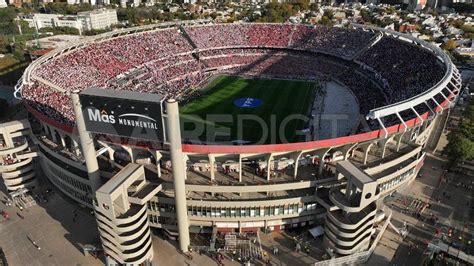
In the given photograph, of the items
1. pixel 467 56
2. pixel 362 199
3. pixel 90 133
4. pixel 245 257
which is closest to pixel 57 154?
pixel 90 133

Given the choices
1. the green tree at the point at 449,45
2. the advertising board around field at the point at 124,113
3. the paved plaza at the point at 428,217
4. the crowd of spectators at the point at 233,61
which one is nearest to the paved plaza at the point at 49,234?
the advertising board around field at the point at 124,113

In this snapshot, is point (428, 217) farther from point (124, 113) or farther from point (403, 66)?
point (403, 66)

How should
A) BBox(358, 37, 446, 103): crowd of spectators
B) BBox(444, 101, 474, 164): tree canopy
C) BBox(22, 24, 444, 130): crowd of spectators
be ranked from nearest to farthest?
BBox(444, 101, 474, 164): tree canopy → BBox(358, 37, 446, 103): crowd of spectators → BBox(22, 24, 444, 130): crowd of spectators

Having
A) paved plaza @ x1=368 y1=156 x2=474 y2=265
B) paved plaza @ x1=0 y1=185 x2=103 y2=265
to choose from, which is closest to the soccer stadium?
paved plaza @ x1=368 y1=156 x2=474 y2=265

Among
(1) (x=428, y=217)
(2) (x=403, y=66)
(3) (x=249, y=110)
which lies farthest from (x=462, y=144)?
(3) (x=249, y=110)

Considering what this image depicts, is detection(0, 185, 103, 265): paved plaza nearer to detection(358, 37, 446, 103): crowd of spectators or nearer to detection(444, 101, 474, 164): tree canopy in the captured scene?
detection(444, 101, 474, 164): tree canopy
